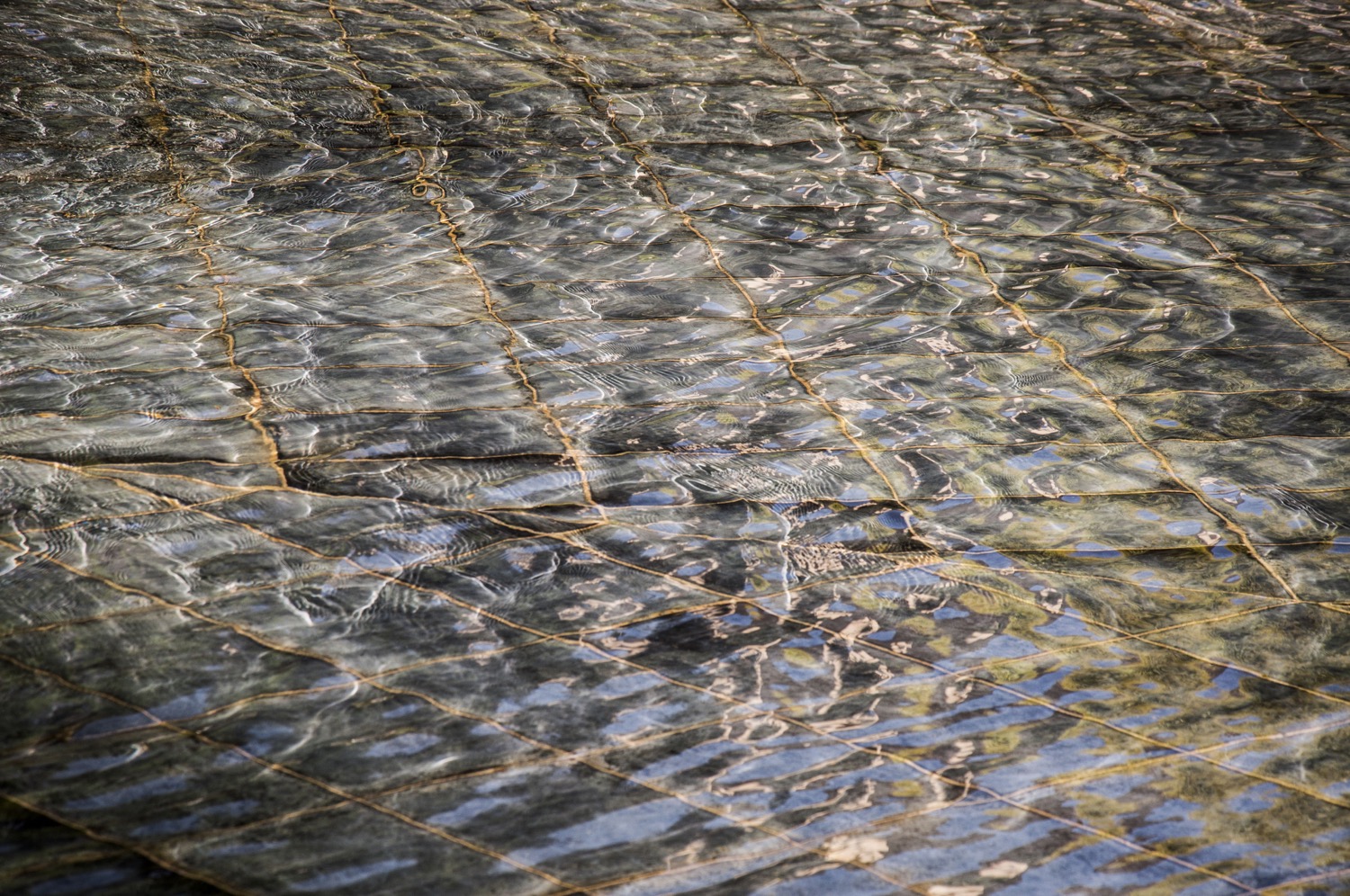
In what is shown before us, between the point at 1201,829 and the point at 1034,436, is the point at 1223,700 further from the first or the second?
the point at 1034,436

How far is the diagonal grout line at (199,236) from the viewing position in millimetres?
1491

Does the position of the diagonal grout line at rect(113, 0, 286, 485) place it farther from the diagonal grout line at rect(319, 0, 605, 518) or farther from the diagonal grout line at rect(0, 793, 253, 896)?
the diagonal grout line at rect(0, 793, 253, 896)

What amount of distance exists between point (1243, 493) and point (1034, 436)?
28 centimetres

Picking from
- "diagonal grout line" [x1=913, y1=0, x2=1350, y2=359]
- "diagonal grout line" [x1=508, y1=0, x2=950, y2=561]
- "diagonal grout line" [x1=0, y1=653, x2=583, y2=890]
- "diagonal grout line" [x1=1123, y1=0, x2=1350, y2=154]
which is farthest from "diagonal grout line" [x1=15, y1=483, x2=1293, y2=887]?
"diagonal grout line" [x1=1123, y1=0, x2=1350, y2=154]

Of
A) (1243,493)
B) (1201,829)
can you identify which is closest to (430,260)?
(1243,493)

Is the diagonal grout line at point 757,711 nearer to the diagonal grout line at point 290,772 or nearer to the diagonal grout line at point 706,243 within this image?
the diagonal grout line at point 290,772

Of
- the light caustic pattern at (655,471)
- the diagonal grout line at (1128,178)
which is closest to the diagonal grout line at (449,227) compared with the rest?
the light caustic pattern at (655,471)

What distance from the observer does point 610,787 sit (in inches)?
41.4

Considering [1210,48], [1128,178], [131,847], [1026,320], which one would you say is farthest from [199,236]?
[1210,48]

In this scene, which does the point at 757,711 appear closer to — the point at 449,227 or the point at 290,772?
the point at 290,772

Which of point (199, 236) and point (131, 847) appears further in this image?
point (199, 236)

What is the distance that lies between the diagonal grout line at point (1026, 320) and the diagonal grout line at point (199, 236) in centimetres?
117

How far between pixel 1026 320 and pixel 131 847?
4.91 feet

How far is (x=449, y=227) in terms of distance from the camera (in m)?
2.04
